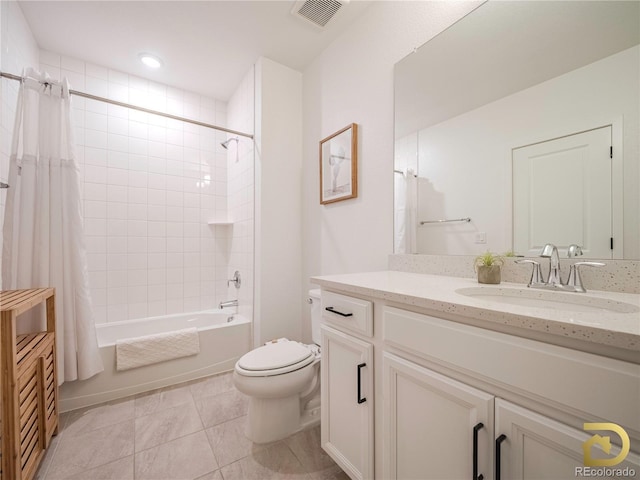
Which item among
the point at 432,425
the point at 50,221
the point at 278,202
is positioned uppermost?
the point at 278,202

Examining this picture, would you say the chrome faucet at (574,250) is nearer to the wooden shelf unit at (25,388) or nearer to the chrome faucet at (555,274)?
the chrome faucet at (555,274)

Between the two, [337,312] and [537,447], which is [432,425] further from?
[337,312]

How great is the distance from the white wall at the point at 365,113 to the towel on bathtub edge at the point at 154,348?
3.46 ft

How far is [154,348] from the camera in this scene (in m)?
1.91

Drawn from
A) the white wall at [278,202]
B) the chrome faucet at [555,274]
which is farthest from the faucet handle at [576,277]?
the white wall at [278,202]

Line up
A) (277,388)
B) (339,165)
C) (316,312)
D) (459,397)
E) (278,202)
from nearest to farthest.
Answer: (459,397)
(277,388)
(316,312)
(339,165)
(278,202)

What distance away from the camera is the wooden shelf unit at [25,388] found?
989 millimetres

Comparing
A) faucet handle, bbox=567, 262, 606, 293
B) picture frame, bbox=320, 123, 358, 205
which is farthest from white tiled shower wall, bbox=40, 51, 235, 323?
faucet handle, bbox=567, 262, 606, 293

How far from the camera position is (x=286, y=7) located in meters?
1.69

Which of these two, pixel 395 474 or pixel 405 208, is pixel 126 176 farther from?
pixel 395 474

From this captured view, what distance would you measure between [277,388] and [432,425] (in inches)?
31.8

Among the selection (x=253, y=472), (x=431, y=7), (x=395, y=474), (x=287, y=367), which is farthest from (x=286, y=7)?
Result: (x=253, y=472)

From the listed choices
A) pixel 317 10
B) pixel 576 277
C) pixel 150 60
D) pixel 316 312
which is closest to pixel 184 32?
pixel 150 60

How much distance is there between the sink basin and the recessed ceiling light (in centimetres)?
276
